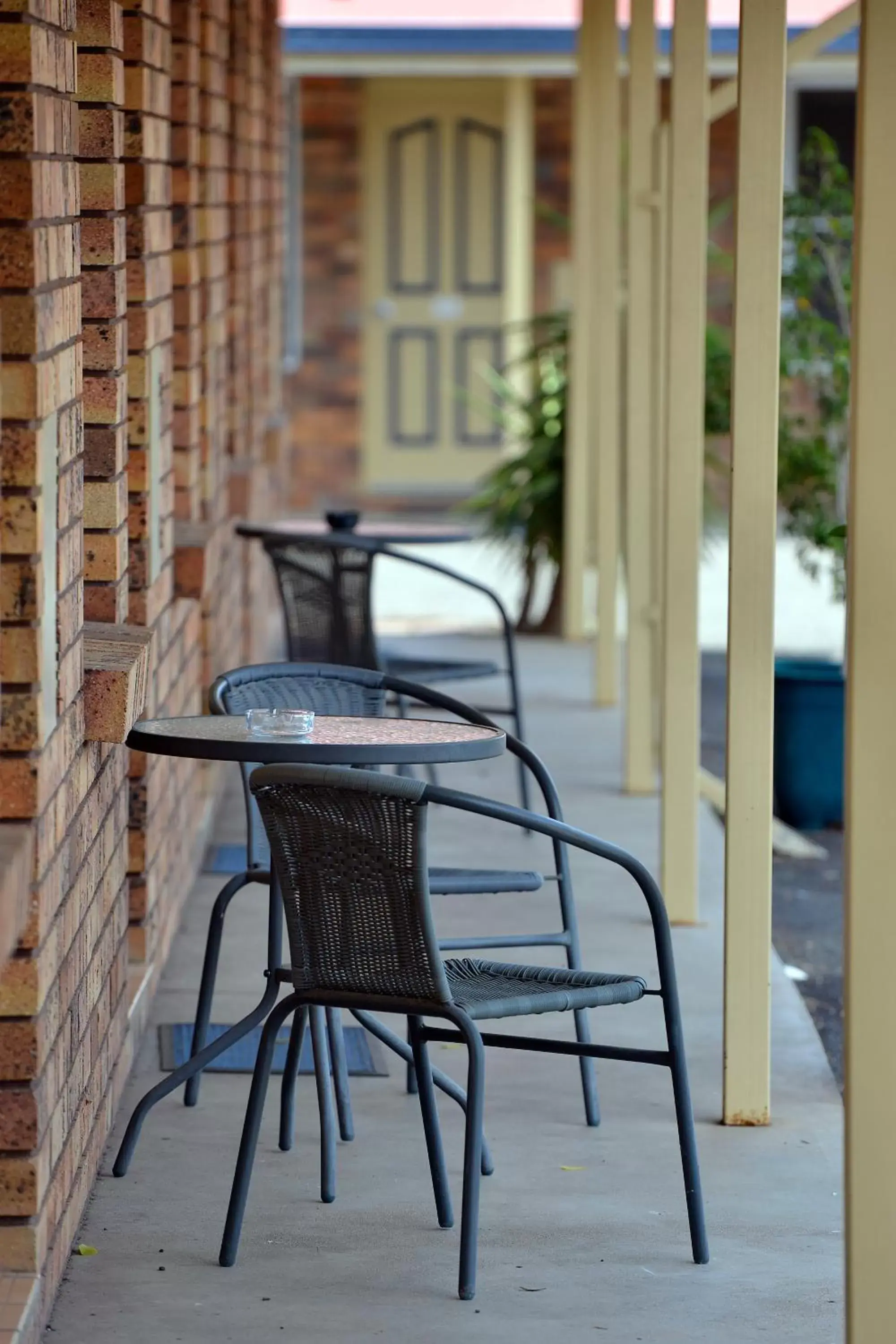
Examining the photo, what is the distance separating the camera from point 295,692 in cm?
402

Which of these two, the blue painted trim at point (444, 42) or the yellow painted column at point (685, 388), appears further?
the blue painted trim at point (444, 42)

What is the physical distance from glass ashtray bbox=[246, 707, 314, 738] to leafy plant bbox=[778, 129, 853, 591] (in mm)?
3843

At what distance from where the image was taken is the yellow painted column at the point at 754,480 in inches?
149

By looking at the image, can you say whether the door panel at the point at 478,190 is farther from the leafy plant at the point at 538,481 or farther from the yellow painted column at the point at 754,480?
the yellow painted column at the point at 754,480

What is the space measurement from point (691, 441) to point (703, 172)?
58cm

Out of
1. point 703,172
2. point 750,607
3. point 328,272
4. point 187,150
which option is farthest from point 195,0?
point 328,272

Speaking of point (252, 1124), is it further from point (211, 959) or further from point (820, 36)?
point (820, 36)

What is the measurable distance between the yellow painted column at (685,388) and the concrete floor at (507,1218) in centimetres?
69

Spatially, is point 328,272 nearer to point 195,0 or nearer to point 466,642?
point 466,642

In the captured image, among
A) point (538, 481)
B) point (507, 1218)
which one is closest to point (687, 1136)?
point (507, 1218)

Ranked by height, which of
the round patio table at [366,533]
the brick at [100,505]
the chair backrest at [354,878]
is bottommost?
the chair backrest at [354,878]

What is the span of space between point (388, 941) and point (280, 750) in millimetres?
356

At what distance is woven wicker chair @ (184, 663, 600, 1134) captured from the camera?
3.72 m

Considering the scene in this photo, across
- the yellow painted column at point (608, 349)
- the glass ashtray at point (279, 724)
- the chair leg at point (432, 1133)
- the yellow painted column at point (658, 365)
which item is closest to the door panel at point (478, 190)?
the yellow painted column at point (608, 349)
